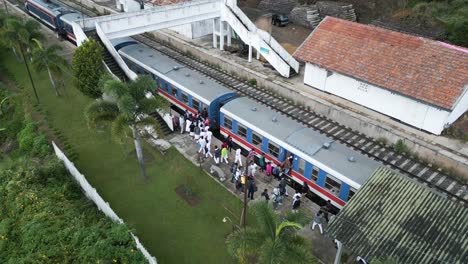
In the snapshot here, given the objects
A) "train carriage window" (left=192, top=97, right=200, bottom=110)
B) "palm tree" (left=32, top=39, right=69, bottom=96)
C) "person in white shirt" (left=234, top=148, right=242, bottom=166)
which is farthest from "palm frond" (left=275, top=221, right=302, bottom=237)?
"palm tree" (left=32, top=39, right=69, bottom=96)

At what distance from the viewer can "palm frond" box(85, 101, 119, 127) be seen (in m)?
16.3

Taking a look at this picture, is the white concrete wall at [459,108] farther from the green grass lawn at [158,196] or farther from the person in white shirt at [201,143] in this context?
the person in white shirt at [201,143]

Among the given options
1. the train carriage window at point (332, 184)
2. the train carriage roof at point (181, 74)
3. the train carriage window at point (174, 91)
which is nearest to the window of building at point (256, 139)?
the train carriage roof at point (181, 74)

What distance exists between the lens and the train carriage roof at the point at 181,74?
2244cm

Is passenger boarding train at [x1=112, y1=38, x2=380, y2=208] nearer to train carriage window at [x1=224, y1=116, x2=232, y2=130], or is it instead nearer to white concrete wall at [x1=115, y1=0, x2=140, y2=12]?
train carriage window at [x1=224, y1=116, x2=232, y2=130]

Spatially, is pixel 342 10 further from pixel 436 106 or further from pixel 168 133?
pixel 168 133

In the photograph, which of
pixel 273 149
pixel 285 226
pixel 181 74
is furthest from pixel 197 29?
pixel 285 226

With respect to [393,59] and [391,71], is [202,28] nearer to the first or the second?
[393,59]

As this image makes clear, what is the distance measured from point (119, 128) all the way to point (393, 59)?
17.7m

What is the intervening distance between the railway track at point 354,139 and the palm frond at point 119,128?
438 inches

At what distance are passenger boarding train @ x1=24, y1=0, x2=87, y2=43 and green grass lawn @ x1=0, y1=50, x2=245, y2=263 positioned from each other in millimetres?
14212

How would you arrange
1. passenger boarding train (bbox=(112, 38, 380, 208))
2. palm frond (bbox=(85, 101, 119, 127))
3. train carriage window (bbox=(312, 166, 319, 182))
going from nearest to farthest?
passenger boarding train (bbox=(112, 38, 380, 208)), palm frond (bbox=(85, 101, 119, 127)), train carriage window (bbox=(312, 166, 319, 182))

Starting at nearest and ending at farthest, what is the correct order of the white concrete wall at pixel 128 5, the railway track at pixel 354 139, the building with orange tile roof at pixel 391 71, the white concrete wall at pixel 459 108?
the railway track at pixel 354 139
the building with orange tile roof at pixel 391 71
the white concrete wall at pixel 459 108
the white concrete wall at pixel 128 5

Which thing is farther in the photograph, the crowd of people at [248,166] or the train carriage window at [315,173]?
the train carriage window at [315,173]
